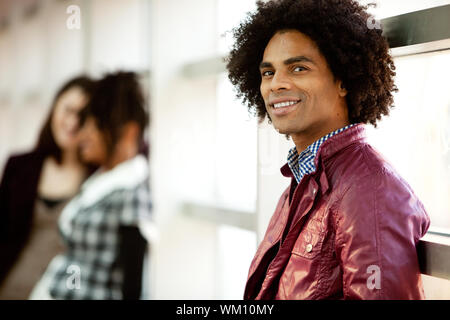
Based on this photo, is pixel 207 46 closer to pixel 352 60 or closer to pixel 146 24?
pixel 146 24

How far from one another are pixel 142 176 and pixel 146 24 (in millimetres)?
917

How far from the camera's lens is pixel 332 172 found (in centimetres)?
121

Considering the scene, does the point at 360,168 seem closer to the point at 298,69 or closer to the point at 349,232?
the point at 349,232

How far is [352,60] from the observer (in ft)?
4.50

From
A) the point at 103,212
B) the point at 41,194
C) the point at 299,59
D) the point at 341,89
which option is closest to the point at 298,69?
the point at 299,59

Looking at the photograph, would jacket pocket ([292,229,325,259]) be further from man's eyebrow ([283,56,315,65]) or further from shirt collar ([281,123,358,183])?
man's eyebrow ([283,56,315,65])

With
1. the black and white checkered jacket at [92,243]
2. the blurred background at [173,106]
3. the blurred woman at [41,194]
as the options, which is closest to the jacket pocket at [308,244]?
the blurred background at [173,106]

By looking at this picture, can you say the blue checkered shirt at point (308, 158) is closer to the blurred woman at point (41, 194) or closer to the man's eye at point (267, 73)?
the man's eye at point (267, 73)

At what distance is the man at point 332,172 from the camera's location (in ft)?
3.49

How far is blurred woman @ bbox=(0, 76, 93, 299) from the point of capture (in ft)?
8.56

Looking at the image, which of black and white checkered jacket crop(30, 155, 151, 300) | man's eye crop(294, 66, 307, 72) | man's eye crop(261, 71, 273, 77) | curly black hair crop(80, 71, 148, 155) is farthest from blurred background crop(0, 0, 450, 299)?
man's eye crop(294, 66, 307, 72)

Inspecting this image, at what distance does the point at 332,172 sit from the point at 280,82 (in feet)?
1.07
